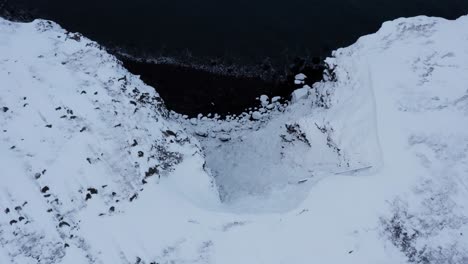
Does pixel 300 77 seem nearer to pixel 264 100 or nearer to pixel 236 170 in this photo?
pixel 264 100

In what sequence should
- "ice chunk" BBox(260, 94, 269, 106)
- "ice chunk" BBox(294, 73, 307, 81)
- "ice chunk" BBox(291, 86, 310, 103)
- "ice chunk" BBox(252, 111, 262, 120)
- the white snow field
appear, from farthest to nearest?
1. "ice chunk" BBox(294, 73, 307, 81)
2. "ice chunk" BBox(260, 94, 269, 106)
3. "ice chunk" BBox(291, 86, 310, 103)
4. "ice chunk" BBox(252, 111, 262, 120)
5. the white snow field

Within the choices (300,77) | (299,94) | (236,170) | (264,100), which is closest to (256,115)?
(264,100)

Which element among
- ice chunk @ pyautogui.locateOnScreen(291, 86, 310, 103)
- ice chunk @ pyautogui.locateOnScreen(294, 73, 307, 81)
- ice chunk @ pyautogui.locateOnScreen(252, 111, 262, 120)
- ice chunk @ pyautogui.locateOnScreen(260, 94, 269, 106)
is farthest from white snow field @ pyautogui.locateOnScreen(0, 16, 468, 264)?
ice chunk @ pyautogui.locateOnScreen(294, 73, 307, 81)

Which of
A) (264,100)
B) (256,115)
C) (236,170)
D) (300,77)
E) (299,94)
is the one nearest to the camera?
(236,170)

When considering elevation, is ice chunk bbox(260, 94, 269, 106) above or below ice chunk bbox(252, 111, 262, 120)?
above

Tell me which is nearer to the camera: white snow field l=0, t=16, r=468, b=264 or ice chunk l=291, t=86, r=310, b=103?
white snow field l=0, t=16, r=468, b=264

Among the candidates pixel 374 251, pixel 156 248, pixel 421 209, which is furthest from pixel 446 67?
pixel 156 248

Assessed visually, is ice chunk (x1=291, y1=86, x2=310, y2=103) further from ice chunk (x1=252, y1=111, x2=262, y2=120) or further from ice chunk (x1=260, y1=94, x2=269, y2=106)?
ice chunk (x1=252, y1=111, x2=262, y2=120)

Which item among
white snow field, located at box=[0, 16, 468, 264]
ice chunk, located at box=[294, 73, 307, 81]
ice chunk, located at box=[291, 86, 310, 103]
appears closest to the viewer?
white snow field, located at box=[0, 16, 468, 264]
